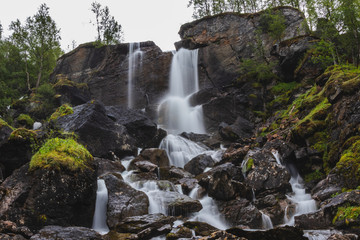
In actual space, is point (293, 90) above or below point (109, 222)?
above

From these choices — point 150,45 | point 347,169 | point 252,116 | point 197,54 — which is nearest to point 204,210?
point 347,169

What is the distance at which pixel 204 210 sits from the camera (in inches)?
389

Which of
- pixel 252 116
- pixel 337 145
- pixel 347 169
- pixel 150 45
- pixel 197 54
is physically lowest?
pixel 347 169

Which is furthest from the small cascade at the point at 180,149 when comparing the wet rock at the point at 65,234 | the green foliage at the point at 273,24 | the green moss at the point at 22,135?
the green foliage at the point at 273,24

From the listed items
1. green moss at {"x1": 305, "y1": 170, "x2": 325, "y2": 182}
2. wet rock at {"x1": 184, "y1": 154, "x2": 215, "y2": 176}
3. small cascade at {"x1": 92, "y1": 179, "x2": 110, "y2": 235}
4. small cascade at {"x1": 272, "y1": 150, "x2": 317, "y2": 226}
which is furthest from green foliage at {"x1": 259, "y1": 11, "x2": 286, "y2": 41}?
small cascade at {"x1": 92, "y1": 179, "x2": 110, "y2": 235}

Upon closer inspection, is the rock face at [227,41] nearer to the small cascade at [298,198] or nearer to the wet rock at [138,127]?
the wet rock at [138,127]

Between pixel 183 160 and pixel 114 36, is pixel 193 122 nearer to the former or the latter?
pixel 183 160

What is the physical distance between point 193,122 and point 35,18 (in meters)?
24.0

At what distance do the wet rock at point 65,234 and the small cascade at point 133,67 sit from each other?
25344 millimetres

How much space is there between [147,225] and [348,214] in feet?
17.7

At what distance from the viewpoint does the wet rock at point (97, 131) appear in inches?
589

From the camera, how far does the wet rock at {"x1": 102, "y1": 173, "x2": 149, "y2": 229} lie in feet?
28.6

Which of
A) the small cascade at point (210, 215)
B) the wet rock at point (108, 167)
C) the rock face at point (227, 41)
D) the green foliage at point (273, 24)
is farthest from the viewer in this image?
the rock face at point (227, 41)

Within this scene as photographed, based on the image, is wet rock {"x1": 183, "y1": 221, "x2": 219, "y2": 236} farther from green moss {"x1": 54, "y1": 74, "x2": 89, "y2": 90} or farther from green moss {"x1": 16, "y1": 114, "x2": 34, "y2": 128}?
green moss {"x1": 54, "y1": 74, "x2": 89, "y2": 90}
